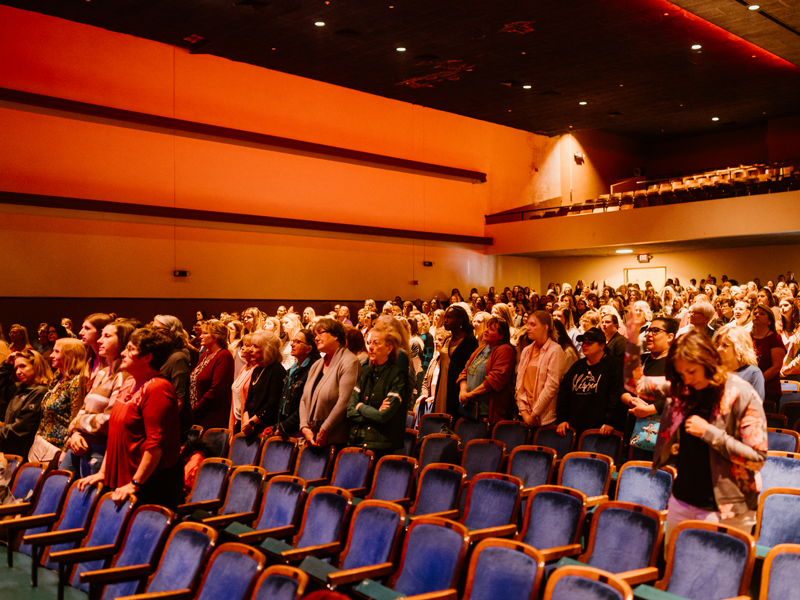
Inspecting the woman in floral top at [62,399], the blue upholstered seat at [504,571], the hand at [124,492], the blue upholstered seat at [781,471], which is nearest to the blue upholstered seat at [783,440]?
the blue upholstered seat at [781,471]

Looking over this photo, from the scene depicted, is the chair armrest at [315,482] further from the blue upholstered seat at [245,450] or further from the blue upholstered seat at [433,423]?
the blue upholstered seat at [433,423]

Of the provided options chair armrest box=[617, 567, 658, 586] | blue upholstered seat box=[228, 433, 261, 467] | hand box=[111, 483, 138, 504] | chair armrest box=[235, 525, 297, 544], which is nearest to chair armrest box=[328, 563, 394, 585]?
chair armrest box=[235, 525, 297, 544]

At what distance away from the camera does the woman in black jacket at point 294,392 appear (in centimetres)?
427

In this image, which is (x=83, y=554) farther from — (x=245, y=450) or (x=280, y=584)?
(x=245, y=450)

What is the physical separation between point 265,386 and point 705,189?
11143 millimetres

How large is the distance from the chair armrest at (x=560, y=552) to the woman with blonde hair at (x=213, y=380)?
2.59 metres

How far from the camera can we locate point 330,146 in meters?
13.3

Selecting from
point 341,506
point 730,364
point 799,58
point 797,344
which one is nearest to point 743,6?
point 799,58

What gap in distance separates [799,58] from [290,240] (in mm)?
9533

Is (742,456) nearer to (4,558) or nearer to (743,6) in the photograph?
(4,558)

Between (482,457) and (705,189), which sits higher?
(705,189)

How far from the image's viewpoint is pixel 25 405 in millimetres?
4305

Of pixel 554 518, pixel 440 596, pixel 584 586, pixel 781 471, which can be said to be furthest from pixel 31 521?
pixel 781 471

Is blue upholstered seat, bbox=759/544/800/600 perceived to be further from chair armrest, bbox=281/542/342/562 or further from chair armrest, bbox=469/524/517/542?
chair armrest, bbox=281/542/342/562
